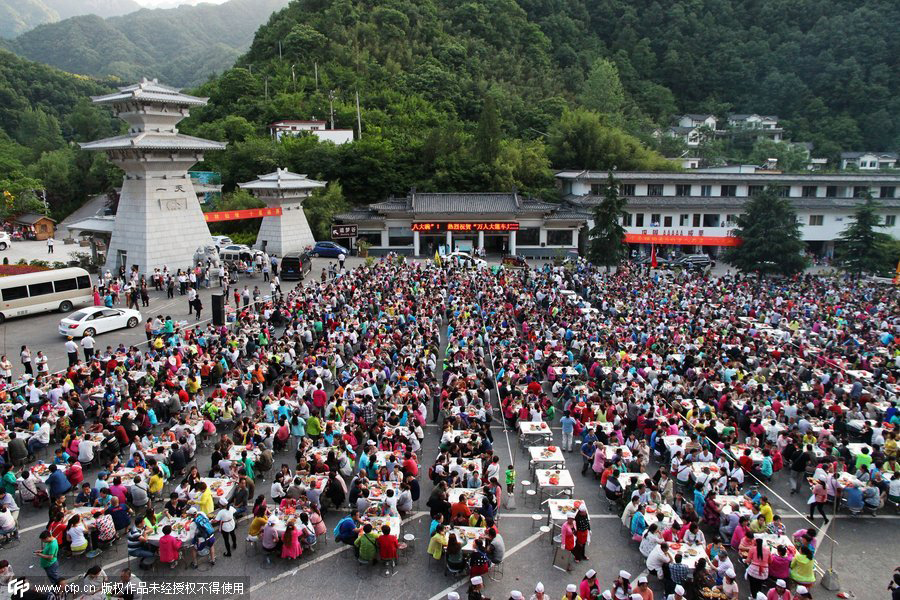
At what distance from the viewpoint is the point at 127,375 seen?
Answer: 16.3 metres

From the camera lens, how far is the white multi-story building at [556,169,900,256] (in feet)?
146

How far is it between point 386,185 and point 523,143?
49.6ft

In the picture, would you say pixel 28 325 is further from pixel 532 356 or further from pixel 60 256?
pixel 60 256

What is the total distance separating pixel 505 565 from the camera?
1038 centimetres

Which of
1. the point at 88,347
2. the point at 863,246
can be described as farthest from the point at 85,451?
the point at 863,246

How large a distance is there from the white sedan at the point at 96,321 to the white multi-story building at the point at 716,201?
31062 millimetres

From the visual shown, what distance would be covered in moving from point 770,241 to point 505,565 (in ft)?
107

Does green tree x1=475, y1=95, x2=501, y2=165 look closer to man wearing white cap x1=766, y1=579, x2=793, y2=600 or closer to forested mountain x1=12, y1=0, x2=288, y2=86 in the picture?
man wearing white cap x1=766, y1=579, x2=793, y2=600

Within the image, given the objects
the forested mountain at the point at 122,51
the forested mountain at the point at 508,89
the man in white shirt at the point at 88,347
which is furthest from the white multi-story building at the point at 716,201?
the forested mountain at the point at 122,51

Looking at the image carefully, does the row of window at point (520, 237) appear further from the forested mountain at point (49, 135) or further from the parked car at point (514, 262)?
the forested mountain at point (49, 135)

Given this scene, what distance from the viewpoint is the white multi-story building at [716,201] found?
146 ft

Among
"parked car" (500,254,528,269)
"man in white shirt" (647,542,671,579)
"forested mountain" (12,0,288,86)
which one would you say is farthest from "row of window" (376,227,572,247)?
"forested mountain" (12,0,288,86)

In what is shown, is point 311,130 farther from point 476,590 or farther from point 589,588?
point 589,588

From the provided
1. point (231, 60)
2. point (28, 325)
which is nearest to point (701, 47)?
point (28, 325)
